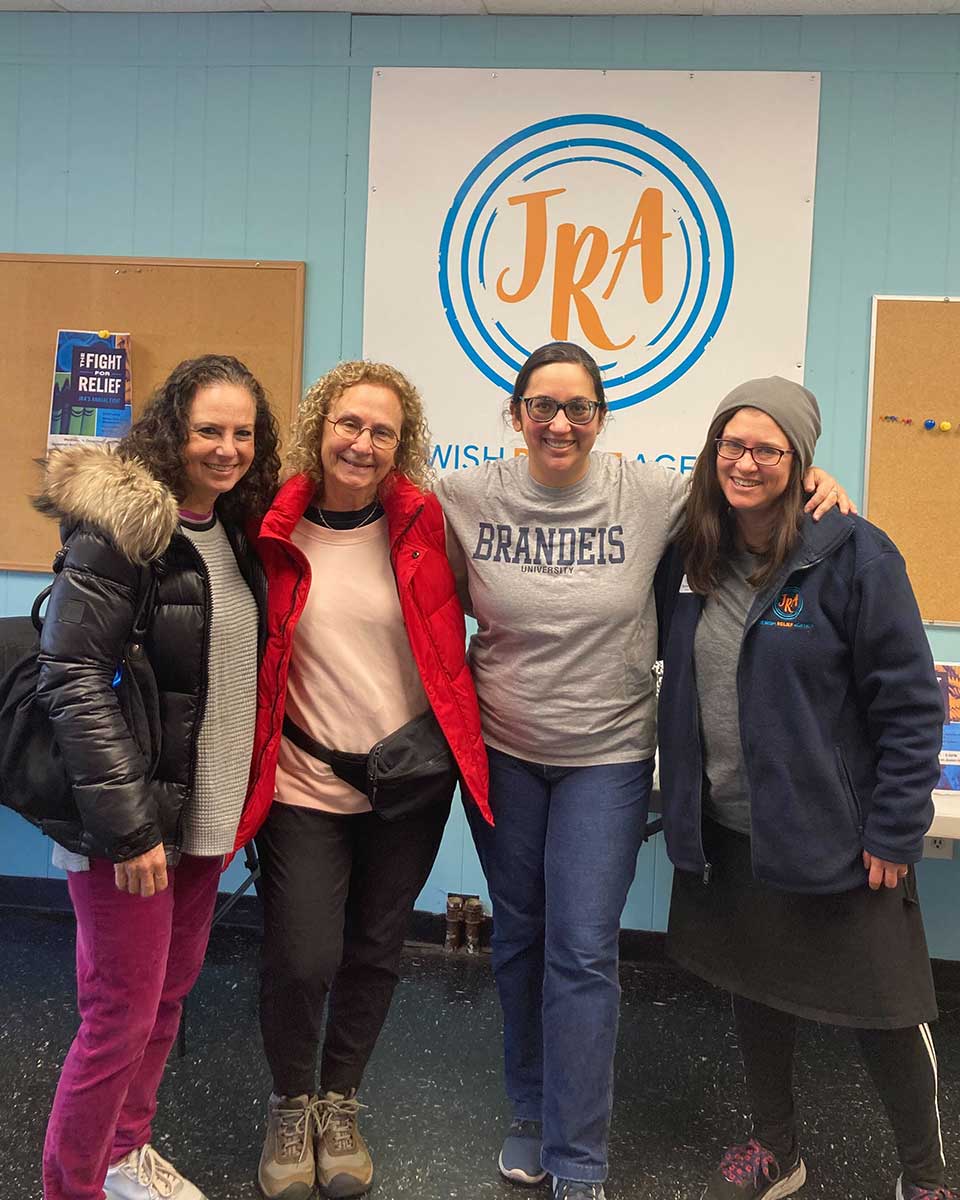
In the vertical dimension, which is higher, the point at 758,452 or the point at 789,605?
the point at 758,452

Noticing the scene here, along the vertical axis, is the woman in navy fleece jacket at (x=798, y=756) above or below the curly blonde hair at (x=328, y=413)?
below

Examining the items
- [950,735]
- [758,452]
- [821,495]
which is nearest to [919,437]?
[950,735]

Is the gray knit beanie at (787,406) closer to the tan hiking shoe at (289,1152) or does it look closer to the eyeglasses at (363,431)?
the eyeglasses at (363,431)

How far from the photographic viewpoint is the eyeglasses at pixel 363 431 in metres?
1.72

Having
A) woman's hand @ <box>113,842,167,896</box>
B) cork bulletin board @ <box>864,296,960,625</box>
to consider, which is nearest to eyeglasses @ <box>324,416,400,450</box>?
woman's hand @ <box>113,842,167,896</box>

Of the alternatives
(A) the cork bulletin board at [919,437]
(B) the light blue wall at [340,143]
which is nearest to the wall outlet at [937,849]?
(B) the light blue wall at [340,143]

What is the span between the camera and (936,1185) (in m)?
1.76

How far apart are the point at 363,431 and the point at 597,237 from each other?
1.38 metres

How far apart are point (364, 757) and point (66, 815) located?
49 centimetres

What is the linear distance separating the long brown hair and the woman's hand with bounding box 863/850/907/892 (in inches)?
19.2

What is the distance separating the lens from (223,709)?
5.30ft

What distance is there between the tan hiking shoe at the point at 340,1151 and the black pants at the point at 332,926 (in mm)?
32

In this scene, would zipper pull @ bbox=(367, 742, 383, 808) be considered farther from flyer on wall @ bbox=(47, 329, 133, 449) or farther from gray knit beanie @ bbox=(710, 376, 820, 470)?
flyer on wall @ bbox=(47, 329, 133, 449)

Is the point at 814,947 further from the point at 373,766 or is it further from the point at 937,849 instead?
the point at 937,849
